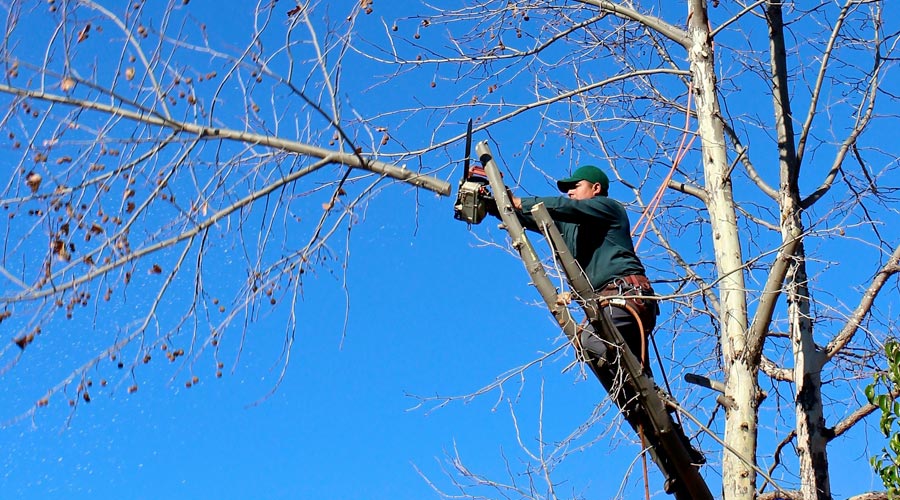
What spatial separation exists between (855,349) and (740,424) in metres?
1.65

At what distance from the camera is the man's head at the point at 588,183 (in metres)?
7.10

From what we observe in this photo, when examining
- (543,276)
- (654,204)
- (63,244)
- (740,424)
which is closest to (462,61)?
(654,204)

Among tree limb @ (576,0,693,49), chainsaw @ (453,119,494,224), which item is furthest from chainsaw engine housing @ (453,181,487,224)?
tree limb @ (576,0,693,49)

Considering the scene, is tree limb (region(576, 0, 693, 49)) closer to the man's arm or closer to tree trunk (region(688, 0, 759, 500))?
tree trunk (region(688, 0, 759, 500))

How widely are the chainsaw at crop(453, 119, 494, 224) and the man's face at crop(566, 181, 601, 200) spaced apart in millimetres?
965

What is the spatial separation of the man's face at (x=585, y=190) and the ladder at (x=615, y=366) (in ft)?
3.30

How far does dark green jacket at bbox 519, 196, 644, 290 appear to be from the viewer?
6410 millimetres

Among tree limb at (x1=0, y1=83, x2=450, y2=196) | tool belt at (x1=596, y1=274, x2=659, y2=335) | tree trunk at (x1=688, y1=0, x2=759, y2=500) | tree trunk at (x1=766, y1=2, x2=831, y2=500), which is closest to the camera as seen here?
tree limb at (x1=0, y1=83, x2=450, y2=196)

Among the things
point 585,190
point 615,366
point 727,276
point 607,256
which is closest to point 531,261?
point 607,256

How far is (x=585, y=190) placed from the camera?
23.3 ft

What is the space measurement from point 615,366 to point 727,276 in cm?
101

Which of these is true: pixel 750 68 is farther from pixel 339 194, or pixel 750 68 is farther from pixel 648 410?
pixel 339 194

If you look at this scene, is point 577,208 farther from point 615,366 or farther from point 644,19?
point 644,19

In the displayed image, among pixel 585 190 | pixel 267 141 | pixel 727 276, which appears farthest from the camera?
pixel 585 190
